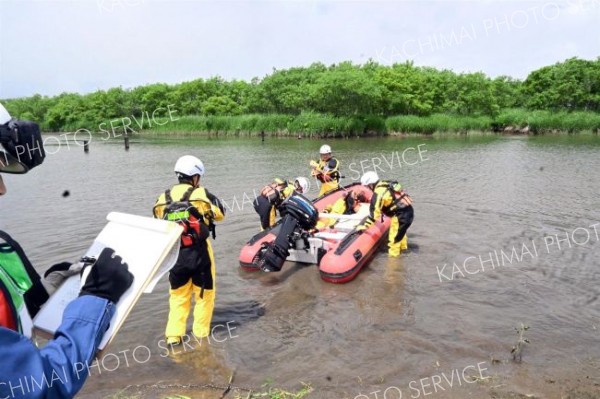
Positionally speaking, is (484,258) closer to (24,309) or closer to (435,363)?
(435,363)

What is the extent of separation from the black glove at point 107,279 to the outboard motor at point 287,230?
4.43m

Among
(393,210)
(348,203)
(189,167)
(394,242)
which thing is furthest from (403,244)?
(189,167)

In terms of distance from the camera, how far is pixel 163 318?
520 cm

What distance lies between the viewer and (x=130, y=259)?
67.4 inches

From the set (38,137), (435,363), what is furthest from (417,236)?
(38,137)

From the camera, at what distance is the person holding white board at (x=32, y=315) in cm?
124

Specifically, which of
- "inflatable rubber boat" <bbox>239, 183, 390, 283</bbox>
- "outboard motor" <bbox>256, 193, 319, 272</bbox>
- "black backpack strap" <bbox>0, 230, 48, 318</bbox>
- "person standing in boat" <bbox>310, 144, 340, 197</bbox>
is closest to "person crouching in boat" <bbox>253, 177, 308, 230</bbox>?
"inflatable rubber boat" <bbox>239, 183, 390, 283</bbox>

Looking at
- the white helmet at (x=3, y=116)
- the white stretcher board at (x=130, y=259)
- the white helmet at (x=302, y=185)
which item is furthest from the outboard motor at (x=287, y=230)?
the white helmet at (x=3, y=116)

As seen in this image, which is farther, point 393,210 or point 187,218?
point 393,210

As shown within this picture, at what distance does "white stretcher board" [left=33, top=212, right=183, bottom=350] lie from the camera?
1606mm

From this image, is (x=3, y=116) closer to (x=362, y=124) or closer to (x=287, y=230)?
(x=287, y=230)

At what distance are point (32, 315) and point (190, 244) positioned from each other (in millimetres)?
2519

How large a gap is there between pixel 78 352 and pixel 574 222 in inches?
393

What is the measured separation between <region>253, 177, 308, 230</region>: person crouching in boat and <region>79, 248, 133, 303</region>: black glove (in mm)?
5889
